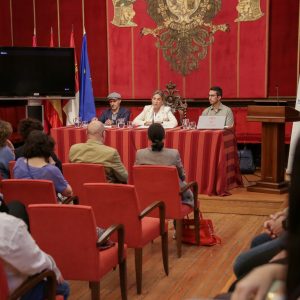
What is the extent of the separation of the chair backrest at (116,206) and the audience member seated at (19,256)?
3.62 feet

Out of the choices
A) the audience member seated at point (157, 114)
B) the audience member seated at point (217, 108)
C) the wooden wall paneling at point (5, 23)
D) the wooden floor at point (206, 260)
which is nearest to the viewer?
the wooden floor at point (206, 260)

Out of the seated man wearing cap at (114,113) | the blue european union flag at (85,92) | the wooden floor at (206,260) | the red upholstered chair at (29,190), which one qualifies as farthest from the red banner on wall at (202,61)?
the red upholstered chair at (29,190)

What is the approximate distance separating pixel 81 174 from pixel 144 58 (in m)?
5.01

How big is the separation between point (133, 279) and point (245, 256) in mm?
1555

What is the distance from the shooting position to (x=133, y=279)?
4008 mm

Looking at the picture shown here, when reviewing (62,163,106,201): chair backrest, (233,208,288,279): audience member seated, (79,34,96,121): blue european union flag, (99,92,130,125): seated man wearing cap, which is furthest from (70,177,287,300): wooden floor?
(79,34,96,121): blue european union flag

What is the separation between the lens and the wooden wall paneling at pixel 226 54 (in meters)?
8.45

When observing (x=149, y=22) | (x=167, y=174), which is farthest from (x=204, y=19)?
(x=167, y=174)

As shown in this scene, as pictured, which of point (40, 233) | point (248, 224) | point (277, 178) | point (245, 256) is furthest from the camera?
point (277, 178)

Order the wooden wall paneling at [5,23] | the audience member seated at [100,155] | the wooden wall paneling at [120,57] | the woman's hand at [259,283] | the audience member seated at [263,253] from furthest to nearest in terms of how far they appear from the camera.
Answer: the wooden wall paneling at [5,23] < the wooden wall paneling at [120,57] < the audience member seated at [100,155] < the audience member seated at [263,253] < the woman's hand at [259,283]

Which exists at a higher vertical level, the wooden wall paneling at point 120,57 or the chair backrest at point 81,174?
the wooden wall paneling at point 120,57

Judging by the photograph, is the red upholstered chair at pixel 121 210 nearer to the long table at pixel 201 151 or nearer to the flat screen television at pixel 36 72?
the long table at pixel 201 151

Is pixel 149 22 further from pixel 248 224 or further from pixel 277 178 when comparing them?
pixel 248 224

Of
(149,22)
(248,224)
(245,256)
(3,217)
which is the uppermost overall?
(149,22)
